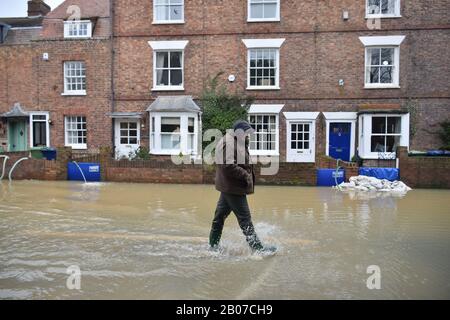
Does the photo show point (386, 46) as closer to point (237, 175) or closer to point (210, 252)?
point (237, 175)

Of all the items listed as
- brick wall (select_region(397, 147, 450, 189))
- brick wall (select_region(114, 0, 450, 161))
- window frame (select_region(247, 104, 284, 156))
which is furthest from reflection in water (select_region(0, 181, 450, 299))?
brick wall (select_region(114, 0, 450, 161))

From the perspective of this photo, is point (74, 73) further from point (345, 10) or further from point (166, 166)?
point (345, 10)

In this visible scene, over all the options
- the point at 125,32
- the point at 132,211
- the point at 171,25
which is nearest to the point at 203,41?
the point at 171,25

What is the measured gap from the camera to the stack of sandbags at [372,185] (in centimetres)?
1434

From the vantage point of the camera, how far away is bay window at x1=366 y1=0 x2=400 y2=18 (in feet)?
65.5

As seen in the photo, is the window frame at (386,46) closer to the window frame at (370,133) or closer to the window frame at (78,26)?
the window frame at (370,133)

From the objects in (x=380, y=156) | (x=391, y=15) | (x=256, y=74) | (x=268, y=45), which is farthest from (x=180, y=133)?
(x=391, y=15)

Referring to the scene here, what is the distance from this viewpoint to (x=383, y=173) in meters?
15.3

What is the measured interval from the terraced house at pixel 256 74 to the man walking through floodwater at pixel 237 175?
47.9 feet

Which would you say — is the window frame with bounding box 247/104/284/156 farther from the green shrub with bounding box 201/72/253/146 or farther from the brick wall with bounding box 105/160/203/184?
the brick wall with bounding box 105/160/203/184

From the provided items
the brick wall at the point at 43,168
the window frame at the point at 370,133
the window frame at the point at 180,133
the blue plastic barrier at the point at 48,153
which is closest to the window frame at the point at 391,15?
the window frame at the point at 370,133

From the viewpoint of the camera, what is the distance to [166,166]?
51.9ft
